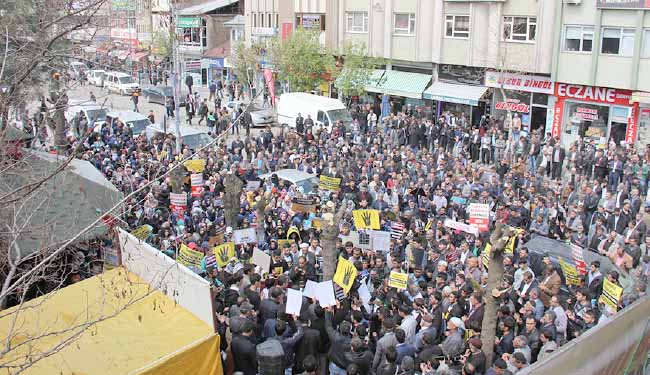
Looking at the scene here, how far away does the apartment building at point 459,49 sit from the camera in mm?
27672

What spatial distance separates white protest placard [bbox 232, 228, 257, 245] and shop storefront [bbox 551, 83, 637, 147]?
1645 centimetres

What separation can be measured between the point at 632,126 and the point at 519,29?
6327 millimetres

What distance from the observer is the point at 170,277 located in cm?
981

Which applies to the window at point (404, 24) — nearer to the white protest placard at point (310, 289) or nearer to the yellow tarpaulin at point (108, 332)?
the white protest placard at point (310, 289)

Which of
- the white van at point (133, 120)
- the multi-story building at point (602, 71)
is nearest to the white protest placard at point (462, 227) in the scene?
the multi-story building at point (602, 71)

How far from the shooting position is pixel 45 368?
823cm

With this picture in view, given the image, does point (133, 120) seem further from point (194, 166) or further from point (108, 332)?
point (108, 332)

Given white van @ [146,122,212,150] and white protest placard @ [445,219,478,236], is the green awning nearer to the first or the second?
white van @ [146,122,212,150]

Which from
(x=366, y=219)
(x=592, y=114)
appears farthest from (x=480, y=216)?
(x=592, y=114)

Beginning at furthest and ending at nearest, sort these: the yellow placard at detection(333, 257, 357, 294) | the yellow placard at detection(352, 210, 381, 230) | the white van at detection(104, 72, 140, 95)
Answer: the white van at detection(104, 72, 140, 95)
the yellow placard at detection(352, 210, 381, 230)
the yellow placard at detection(333, 257, 357, 294)

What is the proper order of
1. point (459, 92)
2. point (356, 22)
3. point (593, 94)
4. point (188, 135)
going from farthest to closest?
point (356, 22) < point (459, 92) < point (593, 94) < point (188, 135)

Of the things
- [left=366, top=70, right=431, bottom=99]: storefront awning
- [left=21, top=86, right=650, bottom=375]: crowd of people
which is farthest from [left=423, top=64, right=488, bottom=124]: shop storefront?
[left=21, top=86, right=650, bottom=375]: crowd of people

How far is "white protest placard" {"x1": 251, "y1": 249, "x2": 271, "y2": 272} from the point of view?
11843 mm

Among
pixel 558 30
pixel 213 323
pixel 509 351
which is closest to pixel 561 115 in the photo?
pixel 558 30
